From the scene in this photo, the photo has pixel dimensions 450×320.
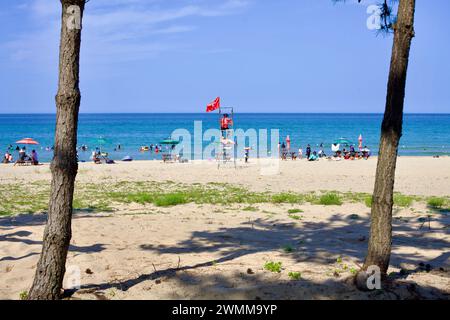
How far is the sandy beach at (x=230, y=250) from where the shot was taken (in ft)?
17.2

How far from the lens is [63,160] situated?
476 centimetres

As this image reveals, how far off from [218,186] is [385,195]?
1349 cm

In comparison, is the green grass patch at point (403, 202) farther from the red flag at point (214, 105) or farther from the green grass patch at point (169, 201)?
the red flag at point (214, 105)

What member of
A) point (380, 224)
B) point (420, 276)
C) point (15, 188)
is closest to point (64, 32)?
point (380, 224)

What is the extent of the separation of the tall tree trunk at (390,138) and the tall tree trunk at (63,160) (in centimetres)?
294

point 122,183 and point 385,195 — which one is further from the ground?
point 385,195

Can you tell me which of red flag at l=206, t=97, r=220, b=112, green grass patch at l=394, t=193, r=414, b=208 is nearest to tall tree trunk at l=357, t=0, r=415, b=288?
green grass patch at l=394, t=193, r=414, b=208

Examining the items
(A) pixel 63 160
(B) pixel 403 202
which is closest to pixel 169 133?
(B) pixel 403 202

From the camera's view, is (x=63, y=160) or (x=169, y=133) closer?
(x=63, y=160)

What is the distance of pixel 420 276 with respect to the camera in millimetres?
5809

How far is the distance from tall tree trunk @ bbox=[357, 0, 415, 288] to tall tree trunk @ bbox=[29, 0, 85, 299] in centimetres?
294

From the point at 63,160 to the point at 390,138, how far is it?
3.22 m

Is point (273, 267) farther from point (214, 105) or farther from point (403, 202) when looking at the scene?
point (214, 105)
